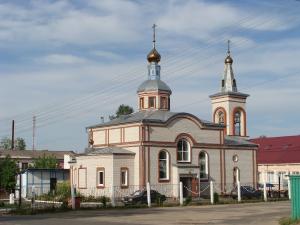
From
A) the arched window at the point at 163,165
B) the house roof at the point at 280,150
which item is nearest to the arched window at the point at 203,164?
the arched window at the point at 163,165

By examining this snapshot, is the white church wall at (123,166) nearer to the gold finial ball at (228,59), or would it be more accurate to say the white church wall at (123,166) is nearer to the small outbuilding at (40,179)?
the small outbuilding at (40,179)

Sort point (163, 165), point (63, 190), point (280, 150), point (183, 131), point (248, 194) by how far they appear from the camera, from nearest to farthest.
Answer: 1. point (248, 194)
2. point (163, 165)
3. point (63, 190)
4. point (183, 131)
5. point (280, 150)

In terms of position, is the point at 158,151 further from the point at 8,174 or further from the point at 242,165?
the point at 8,174

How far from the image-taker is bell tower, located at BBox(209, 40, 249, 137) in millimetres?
58594

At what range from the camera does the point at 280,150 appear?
7400 centimetres

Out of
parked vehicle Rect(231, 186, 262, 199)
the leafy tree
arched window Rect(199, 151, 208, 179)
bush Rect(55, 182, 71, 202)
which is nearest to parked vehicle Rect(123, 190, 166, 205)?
parked vehicle Rect(231, 186, 262, 199)

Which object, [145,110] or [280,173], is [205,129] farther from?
[280,173]

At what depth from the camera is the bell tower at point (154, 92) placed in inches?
2106

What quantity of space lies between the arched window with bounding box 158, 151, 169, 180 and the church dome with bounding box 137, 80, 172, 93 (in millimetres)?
7579

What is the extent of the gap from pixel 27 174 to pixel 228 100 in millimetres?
20940

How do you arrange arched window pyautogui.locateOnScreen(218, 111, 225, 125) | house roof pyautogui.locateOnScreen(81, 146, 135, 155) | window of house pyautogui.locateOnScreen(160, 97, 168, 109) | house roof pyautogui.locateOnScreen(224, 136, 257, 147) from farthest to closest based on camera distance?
arched window pyautogui.locateOnScreen(218, 111, 225, 125), window of house pyautogui.locateOnScreen(160, 97, 168, 109), house roof pyautogui.locateOnScreen(224, 136, 257, 147), house roof pyautogui.locateOnScreen(81, 146, 135, 155)

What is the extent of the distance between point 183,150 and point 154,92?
6.57 metres

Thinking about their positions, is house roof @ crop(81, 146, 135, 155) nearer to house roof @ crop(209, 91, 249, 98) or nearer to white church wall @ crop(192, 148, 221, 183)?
white church wall @ crop(192, 148, 221, 183)

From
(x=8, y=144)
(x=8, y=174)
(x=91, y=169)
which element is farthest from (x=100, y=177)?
(x=8, y=144)
